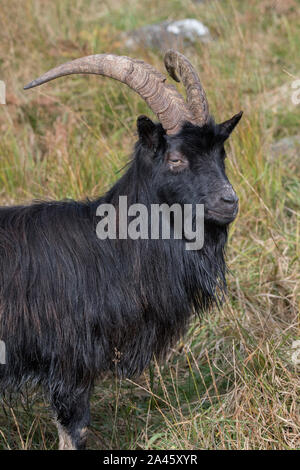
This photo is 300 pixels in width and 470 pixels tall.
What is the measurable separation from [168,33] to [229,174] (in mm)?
2741

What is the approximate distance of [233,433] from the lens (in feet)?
12.6

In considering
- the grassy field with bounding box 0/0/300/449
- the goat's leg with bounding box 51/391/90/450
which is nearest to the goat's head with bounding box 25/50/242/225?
the grassy field with bounding box 0/0/300/449

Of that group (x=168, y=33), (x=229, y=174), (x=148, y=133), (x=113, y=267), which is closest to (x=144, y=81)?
(x=148, y=133)

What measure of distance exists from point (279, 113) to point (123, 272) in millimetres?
3829

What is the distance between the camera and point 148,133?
3.71 meters

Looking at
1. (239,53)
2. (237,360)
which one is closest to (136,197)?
(237,360)

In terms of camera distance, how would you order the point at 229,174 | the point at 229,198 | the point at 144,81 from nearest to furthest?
1. the point at 229,198
2. the point at 144,81
3. the point at 229,174

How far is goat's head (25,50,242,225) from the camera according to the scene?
144 inches

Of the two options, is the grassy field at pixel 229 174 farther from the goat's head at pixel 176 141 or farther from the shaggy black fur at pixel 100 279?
the goat's head at pixel 176 141

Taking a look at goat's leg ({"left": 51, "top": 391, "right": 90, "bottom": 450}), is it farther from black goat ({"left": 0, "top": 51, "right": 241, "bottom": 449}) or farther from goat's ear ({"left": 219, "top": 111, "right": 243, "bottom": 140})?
goat's ear ({"left": 219, "top": 111, "right": 243, "bottom": 140})

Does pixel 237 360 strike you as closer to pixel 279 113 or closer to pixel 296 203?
pixel 296 203

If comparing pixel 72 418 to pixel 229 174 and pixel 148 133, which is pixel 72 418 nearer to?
pixel 148 133

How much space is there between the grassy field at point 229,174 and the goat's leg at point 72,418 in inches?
9.8

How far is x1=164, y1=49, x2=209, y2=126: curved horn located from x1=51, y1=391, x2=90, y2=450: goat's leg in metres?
1.58
